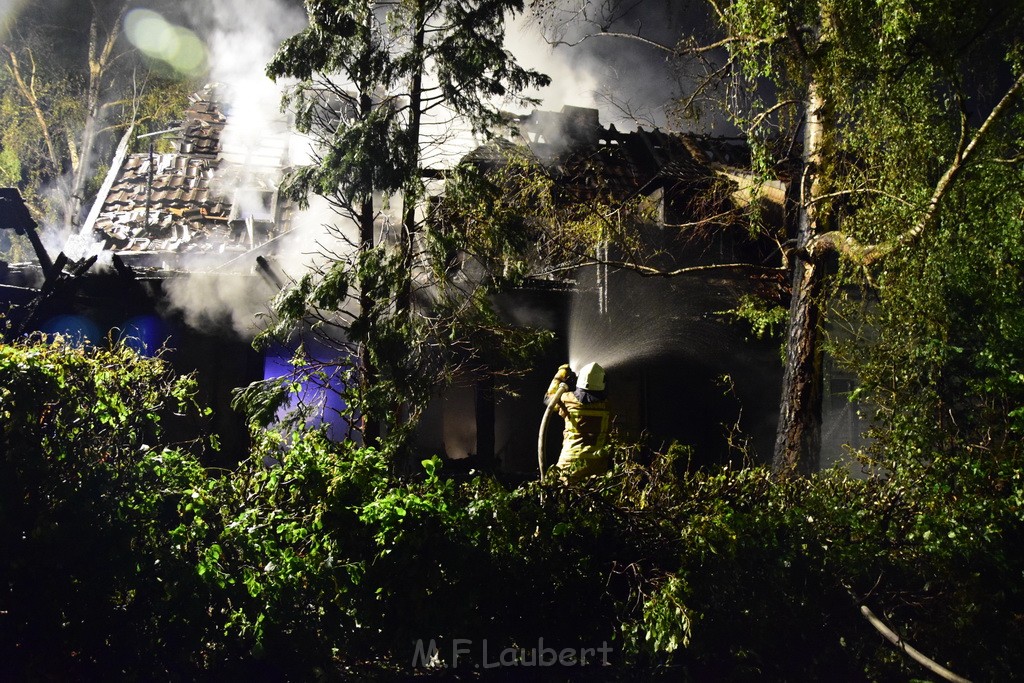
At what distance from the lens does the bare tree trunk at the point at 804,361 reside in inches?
370

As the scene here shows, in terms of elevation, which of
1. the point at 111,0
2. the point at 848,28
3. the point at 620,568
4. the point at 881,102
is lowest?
the point at 620,568

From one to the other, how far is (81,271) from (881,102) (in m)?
10.6

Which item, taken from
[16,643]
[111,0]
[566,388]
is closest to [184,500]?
[16,643]

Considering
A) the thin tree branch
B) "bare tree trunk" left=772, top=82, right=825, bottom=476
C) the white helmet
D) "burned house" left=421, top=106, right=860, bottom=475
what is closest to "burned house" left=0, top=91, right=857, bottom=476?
"burned house" left=421, top=106, right=860, bottom=475

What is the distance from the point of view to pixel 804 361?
9492 millimetres

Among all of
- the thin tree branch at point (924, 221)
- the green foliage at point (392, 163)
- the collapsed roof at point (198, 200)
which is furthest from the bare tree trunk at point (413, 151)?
the thin tree branch at point (924, 221)

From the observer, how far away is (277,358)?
12.7 m

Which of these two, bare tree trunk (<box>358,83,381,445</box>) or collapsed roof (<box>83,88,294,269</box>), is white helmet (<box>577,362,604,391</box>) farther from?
collapsed roof (<box>83,88,294,269</box>)

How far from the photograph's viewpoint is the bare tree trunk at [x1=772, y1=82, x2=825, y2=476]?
370 inches

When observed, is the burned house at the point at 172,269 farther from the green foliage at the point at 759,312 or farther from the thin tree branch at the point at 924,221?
the thin tree branch at the point at 924,221

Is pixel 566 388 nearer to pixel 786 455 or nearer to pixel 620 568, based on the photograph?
pixel 786 455

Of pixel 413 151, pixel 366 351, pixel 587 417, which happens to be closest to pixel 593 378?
pixel 587 417

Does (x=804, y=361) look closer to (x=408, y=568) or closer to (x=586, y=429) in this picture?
(x=586, y=429)

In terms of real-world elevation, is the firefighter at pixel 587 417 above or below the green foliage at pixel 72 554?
above
